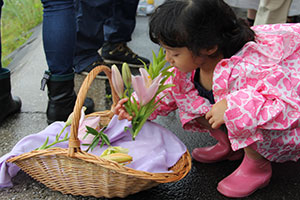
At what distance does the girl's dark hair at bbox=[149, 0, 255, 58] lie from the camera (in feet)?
4.55

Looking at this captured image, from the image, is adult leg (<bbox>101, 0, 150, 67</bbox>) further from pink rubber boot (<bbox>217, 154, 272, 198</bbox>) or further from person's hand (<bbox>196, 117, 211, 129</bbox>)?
pink rubber boot (<bbox>217, 154, 272, 198</bbox>)

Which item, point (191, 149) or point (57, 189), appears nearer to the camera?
point (57, 189)

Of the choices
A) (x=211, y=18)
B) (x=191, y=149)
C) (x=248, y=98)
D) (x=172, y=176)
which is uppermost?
(x=211, y=18)

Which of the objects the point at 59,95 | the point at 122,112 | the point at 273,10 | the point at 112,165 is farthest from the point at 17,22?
the point at 112,165

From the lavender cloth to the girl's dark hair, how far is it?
0.44 meters

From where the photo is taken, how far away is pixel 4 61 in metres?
3.65

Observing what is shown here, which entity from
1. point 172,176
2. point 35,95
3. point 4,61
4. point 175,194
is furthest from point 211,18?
point 4,61

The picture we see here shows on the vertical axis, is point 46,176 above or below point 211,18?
below

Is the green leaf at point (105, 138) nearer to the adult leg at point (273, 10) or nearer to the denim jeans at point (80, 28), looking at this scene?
the denim jeans at point (80, 28)

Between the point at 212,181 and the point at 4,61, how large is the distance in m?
2.89

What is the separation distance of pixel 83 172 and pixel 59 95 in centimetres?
72

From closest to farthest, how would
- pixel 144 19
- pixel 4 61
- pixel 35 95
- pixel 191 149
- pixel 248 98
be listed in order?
pixel 248 98
pixel 191 149
pixel 35 95
pixel 4 61
pixel 144 19

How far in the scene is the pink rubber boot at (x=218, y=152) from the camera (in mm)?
1725

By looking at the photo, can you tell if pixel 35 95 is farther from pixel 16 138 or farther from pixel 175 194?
pixel 175 194
